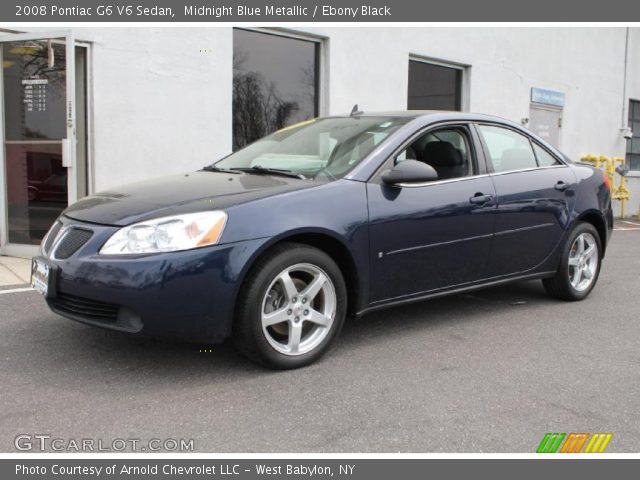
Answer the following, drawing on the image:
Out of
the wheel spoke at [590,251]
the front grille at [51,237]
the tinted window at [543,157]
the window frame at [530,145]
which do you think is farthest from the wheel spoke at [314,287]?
the wheel spoke at [590,251]

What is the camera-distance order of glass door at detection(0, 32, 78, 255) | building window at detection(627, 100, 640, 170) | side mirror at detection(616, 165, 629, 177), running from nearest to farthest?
glass door at detection(0, 32, 78, 255) → side mirror at detection(616, 165, 629, 177) → building window at detection(627, 100, 640, 170)

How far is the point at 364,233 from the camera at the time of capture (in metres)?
3.97

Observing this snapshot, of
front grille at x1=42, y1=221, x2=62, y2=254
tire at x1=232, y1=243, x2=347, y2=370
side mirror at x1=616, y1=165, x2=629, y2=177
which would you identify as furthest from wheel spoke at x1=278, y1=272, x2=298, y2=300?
side mirror at x1=616, y1=165, x2=629, y2=177

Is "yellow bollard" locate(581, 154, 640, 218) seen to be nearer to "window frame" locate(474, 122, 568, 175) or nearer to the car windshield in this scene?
"window frame" locate(474, 122, 568, 175)

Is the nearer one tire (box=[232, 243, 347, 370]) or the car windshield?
tire (box=[232, 243, 347, 370])

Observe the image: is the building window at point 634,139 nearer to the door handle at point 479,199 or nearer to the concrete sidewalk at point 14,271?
the door handle at point 479,199

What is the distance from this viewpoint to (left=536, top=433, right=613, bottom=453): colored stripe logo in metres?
2.94

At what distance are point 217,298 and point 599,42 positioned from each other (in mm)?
14000

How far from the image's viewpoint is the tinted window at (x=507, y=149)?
4938mm

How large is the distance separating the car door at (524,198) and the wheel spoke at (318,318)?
150cm

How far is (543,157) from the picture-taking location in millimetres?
5410

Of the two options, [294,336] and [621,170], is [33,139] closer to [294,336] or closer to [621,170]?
[294,336]

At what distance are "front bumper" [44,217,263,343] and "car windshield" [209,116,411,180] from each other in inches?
37.5

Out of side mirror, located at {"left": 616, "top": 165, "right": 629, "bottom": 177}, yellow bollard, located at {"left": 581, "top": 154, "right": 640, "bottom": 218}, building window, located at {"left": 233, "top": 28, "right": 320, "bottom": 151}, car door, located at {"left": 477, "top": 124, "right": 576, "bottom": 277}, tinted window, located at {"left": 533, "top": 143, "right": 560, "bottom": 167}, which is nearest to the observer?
car door, located at {"left": 477, "top": 124, "right": 576, "bottom": 277}
